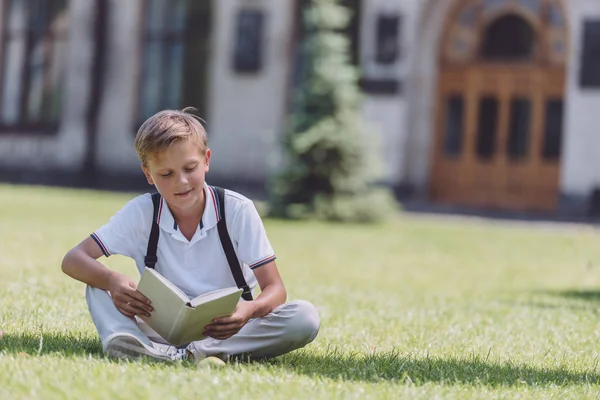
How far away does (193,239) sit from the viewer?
4.87 meters

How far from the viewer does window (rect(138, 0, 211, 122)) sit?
79.6 feet

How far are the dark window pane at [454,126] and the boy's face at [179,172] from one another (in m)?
18.0

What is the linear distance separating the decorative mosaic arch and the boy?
57.3 ft

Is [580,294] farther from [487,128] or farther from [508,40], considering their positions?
[508,40]

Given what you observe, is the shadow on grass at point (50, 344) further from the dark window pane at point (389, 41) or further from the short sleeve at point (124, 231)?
the dark window pane at point (389, 41)

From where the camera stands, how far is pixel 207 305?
4457 millimetres

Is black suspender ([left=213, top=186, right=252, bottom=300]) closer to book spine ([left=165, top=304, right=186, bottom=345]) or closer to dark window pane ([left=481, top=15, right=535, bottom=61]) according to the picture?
book spine ([left=165, top=304, right=186, bottom=345])

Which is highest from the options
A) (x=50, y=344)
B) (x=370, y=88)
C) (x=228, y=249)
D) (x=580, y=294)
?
(x=370, y=88)

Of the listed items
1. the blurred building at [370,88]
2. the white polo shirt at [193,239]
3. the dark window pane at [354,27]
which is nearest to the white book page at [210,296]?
the white polo shirt at [193,239]

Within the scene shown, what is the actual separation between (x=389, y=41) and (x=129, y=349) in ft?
58.6

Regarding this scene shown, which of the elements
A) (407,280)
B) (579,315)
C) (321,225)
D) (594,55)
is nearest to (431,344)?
(579,315)

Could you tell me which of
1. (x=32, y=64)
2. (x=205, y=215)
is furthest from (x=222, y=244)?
(x=32, y=64)

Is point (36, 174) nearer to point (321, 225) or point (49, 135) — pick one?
point (49, 135)

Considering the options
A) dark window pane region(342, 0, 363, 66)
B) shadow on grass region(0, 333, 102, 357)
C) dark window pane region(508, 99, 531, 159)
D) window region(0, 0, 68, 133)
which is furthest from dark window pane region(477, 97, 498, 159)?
shadow on grass region(0, 333, 102, 357)
